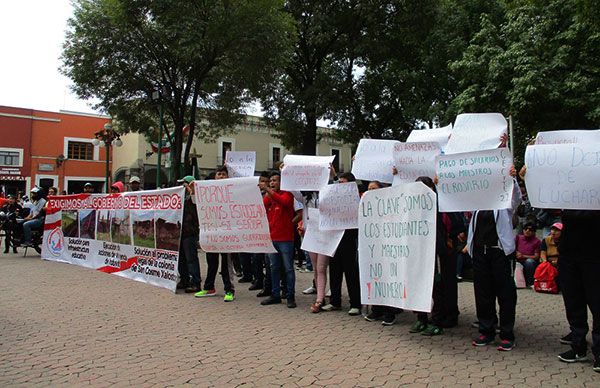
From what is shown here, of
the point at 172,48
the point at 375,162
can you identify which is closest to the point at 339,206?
the point at 375,162

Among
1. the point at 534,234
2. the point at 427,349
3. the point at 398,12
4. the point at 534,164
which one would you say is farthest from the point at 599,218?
the point at 398,12

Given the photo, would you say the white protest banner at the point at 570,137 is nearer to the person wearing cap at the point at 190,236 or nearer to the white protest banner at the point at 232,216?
the white protest banner at the point at 232,216

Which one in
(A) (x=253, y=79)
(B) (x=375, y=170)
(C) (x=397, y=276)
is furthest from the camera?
(A) (x=253, y=79)

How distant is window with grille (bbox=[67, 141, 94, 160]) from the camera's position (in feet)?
137

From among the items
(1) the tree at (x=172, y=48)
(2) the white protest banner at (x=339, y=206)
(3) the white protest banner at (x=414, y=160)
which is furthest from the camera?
(1) the tree at (x=172, y=48)

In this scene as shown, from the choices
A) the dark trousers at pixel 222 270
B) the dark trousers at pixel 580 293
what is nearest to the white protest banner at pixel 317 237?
the dark trousers at pixel 222 270

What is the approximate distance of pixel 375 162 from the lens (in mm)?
6949

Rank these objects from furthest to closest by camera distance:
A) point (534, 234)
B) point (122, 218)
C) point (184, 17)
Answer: point (184, 17)
point (122, 218)
point (534, 234)

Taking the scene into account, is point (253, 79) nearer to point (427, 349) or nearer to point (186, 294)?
point (186, 294)

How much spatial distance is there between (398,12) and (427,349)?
2102 centimetres

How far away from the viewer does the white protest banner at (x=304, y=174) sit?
7027 millimetres

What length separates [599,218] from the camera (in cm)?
438

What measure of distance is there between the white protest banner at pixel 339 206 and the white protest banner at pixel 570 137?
2462mm

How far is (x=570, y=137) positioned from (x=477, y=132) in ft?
3.06
